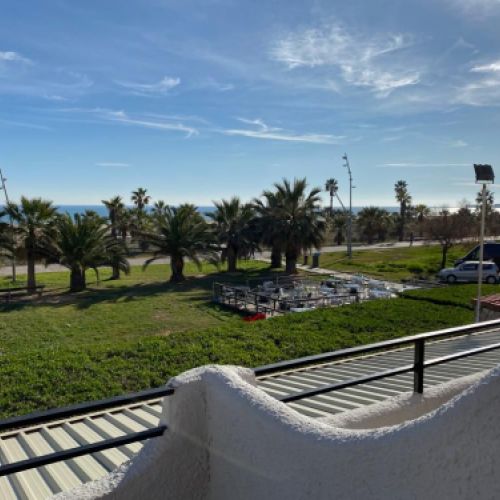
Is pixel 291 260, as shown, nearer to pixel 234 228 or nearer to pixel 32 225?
pixel 234 228

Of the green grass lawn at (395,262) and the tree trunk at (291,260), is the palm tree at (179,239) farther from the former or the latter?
the green grass lawn at (395,262)

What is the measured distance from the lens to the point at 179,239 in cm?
2745

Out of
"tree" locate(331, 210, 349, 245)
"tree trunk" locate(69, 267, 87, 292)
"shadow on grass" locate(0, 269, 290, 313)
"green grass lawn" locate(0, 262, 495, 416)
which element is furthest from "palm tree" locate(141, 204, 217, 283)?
"tree" locate(331, 210, 349, 245)

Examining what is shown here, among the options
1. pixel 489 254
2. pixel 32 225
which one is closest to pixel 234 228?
pixel 32 225

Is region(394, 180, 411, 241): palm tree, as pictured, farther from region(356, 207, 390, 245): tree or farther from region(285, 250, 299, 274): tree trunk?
region(285, 250, 299, 274): tree trunk

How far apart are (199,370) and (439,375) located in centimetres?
501

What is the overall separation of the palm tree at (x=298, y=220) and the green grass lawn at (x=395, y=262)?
4.22 meters

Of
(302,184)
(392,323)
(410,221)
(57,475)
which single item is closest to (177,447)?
(57,475)

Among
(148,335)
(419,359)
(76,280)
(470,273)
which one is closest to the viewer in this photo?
Answer: (419,359)

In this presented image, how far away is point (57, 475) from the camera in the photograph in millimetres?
3674

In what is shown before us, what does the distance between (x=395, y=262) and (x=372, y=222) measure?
2541 centimetres

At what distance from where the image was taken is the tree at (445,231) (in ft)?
109

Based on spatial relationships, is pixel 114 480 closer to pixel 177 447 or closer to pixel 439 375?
pixel 177 447

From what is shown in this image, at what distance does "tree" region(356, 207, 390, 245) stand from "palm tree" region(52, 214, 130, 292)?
4002 cm
